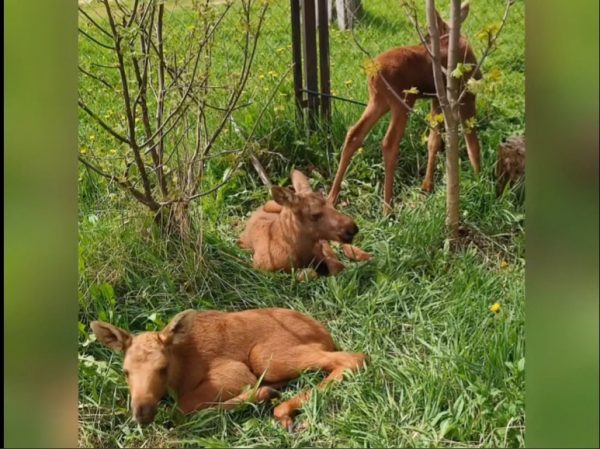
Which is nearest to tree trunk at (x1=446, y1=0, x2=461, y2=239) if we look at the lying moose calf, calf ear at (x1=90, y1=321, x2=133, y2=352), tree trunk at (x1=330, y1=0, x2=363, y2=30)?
the lying moose calf

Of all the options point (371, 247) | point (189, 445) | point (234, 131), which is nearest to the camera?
point (189, 445)

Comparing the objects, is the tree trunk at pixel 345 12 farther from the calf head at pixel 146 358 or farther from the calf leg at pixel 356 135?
the calf head at pixel 146 358

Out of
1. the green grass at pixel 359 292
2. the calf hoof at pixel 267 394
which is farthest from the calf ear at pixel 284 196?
the calf hoof at pixel 267 394

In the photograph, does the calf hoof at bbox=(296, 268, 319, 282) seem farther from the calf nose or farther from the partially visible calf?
the partially visible calf

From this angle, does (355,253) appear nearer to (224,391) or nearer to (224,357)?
(224,357)

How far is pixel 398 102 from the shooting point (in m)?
6.23

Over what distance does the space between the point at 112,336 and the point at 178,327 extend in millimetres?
301

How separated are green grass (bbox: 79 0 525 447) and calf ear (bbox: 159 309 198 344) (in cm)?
32

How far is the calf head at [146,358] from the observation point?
13.8 feet

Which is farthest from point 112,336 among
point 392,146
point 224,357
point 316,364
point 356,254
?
point 392,146
